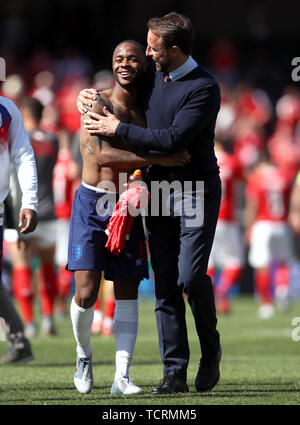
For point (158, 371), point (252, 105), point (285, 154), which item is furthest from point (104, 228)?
point (252, 105)

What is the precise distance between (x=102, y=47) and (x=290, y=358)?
1830 centimetres

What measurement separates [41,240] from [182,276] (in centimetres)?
498

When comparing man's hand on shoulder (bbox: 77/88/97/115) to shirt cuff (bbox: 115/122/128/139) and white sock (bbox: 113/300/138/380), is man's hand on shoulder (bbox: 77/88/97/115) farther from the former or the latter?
white sock (bbox: 113/300/138/380)

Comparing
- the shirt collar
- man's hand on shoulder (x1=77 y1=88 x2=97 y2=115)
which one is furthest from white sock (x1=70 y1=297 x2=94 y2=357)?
the shirt collar

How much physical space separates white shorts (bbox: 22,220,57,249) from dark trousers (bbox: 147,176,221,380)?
4609mm

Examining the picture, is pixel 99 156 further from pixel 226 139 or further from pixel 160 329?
pixel 226 139

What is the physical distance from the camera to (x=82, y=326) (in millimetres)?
6520

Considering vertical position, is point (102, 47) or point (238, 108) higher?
point (102, 47)

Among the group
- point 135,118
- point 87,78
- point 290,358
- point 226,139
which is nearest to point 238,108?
point 226,139

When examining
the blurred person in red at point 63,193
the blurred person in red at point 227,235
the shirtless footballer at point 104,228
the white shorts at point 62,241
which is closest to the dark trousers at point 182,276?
the shirtless footballer at point 104,228

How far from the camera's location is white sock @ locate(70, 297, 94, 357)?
21.4 feet
